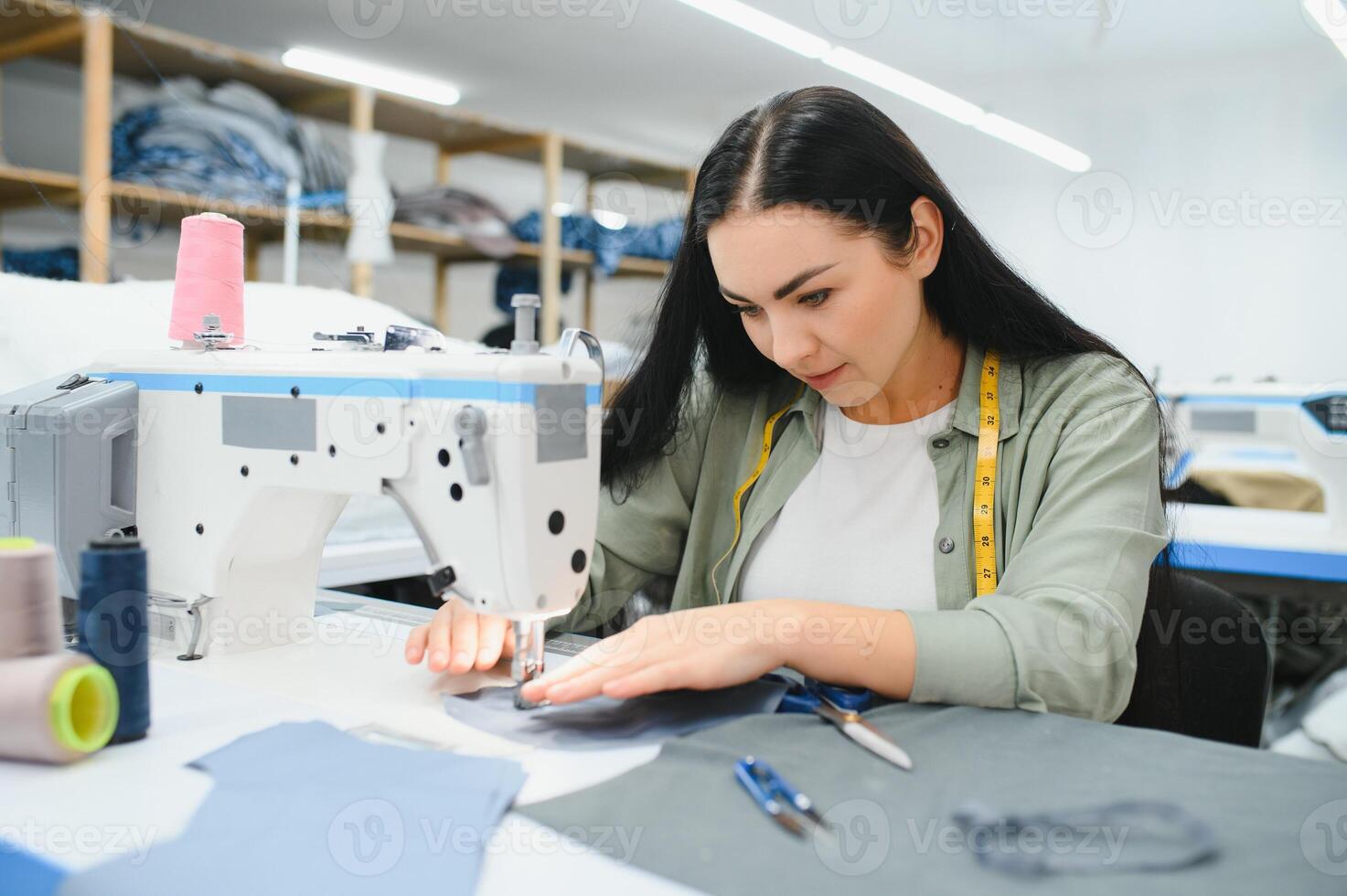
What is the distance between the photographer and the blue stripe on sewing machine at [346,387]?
2.72ft

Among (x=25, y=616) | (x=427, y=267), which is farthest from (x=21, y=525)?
(x=427, y=267)

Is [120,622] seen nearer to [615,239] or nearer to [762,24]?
[615,239]

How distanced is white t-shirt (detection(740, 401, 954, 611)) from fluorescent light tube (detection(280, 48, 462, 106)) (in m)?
4.49

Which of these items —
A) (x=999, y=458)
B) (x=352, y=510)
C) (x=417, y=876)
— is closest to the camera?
(x=417, y=876)

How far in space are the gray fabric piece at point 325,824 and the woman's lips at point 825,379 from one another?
2.02ft

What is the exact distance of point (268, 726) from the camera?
2.69ft

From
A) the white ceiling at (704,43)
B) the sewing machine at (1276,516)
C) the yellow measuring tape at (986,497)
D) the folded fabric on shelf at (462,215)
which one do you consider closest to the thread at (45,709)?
the yellow measuring tape at (986,497)

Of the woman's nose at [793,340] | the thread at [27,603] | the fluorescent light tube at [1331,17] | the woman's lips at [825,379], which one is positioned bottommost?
the thread at [27,603]

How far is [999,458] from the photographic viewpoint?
1198 mm

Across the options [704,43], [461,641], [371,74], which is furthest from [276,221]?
[704,43]

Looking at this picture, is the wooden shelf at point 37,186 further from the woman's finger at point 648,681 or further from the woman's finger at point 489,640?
the woman's finger at point 648,681

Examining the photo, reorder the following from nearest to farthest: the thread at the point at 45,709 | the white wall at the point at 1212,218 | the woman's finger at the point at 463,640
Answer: the thread at the point at 45,709 < the woman's finger at the point at 463,640 < the white wall at the point at 1212,218

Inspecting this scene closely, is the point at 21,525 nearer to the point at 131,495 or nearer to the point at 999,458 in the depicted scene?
the point at 131,495

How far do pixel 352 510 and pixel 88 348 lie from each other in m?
0.46
